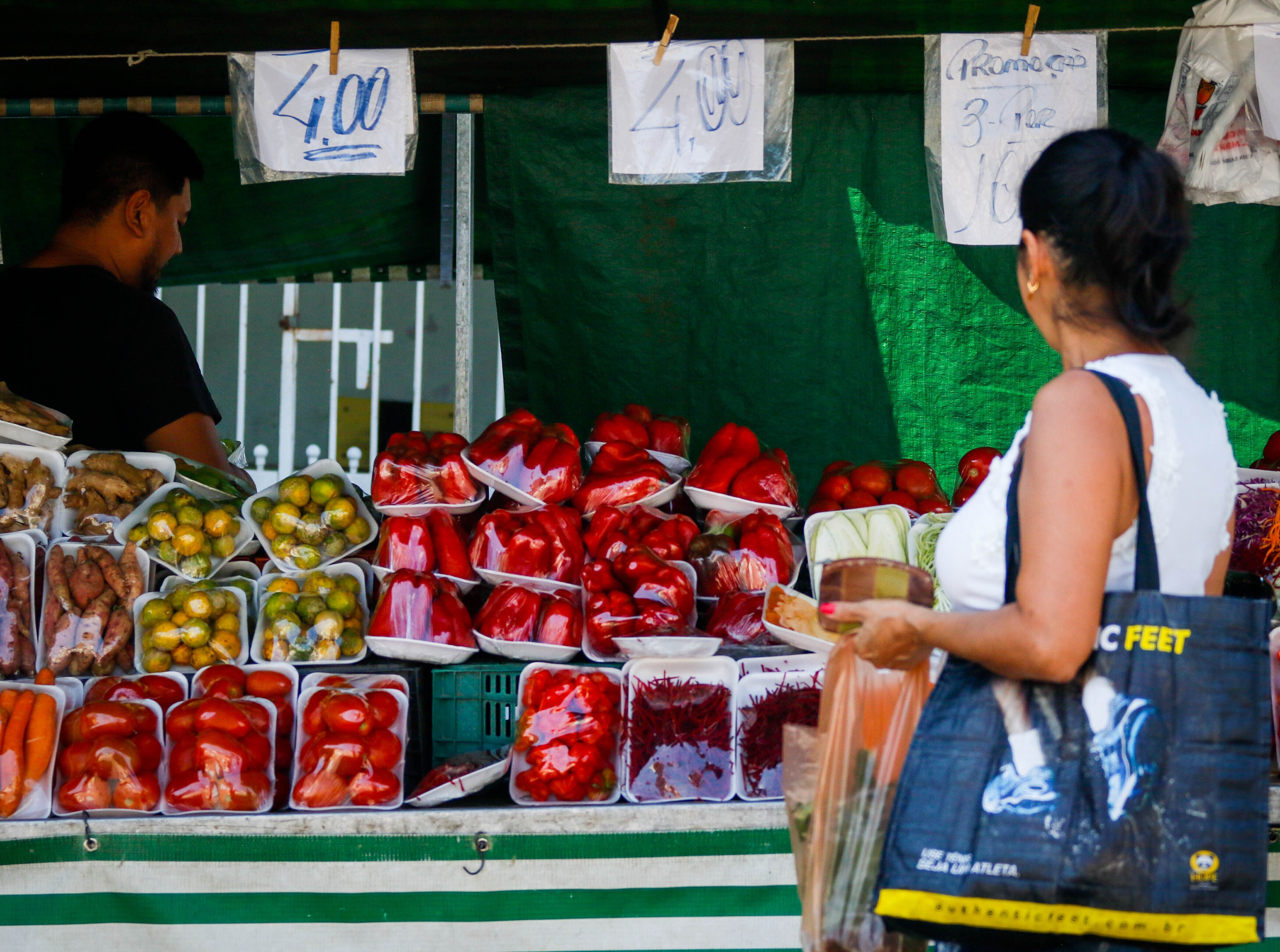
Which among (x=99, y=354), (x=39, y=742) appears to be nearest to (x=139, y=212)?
(x=99, y=354)

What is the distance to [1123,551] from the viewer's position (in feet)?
4.79

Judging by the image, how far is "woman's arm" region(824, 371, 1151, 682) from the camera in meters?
1.39

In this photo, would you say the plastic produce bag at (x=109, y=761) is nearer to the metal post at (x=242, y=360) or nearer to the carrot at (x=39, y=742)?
the carrot at (x=39, y=742)

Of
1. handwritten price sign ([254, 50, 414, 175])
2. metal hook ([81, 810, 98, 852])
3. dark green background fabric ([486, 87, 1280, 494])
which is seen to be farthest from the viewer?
dark green background fabric ([486, 87, 1280, 494])

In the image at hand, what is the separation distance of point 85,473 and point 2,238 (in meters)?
2.40

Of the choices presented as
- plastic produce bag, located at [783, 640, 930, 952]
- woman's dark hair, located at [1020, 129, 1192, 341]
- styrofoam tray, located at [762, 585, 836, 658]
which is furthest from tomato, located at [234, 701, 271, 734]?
woman's dark hair, located at [1020, 129, 1192, 341]

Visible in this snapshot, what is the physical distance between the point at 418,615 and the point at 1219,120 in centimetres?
275

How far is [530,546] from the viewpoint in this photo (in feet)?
9.70

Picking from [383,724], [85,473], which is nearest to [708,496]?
[383,724]

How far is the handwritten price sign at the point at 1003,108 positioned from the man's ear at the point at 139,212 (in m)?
2.41

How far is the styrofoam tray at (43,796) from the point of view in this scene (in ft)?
8.13

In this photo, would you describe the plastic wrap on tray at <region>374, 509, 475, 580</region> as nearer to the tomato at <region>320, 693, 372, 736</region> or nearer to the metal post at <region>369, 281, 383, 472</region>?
the tomato at <region>320, 693, 372, 736</region>

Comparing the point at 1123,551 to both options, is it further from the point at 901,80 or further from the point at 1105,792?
the point at 901,80

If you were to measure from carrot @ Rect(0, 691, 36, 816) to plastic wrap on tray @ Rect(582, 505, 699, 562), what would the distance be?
1336 millimetres
